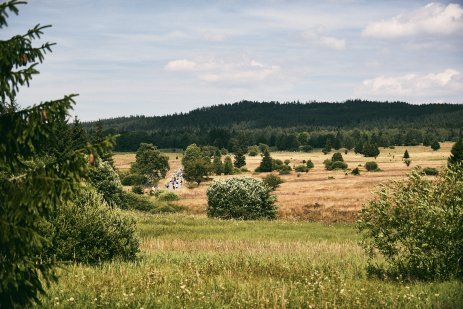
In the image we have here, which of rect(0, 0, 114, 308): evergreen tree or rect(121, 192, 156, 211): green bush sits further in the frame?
rect(121, 192, 156, 211): green bush

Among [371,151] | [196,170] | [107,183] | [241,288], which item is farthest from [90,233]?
[371,151]

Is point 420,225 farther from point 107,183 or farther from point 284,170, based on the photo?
point 284,170

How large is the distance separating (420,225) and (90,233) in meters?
11.7

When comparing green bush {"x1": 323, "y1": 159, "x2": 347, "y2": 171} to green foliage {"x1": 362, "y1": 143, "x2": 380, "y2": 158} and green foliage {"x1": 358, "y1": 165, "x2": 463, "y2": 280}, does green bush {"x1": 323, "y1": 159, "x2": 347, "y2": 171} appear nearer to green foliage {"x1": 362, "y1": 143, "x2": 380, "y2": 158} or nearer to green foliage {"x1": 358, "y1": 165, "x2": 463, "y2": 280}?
green foliage {"x1": 362, "y1": 143, "x2": 380, "y2": 158}

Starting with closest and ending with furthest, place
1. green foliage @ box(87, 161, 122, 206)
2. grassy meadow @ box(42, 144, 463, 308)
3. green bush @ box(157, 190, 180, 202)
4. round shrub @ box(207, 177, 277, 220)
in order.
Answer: grassy meadow @ box(42, 144, 463, 308) < green foliage @ box(87, 161, 122, 206) < round shrub @ box(207, 177, 277, 220) < green bush @ box(157, 190, 180, 202)

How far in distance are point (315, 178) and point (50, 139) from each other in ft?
356

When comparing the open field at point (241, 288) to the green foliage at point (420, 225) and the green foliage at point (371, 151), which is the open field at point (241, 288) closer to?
the green foliage at point (420, 225)

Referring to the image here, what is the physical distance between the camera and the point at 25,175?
655cm

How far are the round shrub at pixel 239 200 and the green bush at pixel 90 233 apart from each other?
34275 millimetres

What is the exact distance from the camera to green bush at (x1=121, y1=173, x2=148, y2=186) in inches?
4653

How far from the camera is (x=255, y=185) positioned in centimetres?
5519

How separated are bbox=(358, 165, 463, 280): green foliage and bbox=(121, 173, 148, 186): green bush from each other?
104246 millimetres

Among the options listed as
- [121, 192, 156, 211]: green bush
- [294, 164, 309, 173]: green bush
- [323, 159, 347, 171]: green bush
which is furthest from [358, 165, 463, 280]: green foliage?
[323, 159, 347, 171]: green bush

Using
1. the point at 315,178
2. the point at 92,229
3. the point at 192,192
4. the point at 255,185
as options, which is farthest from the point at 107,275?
the point at 315,178
